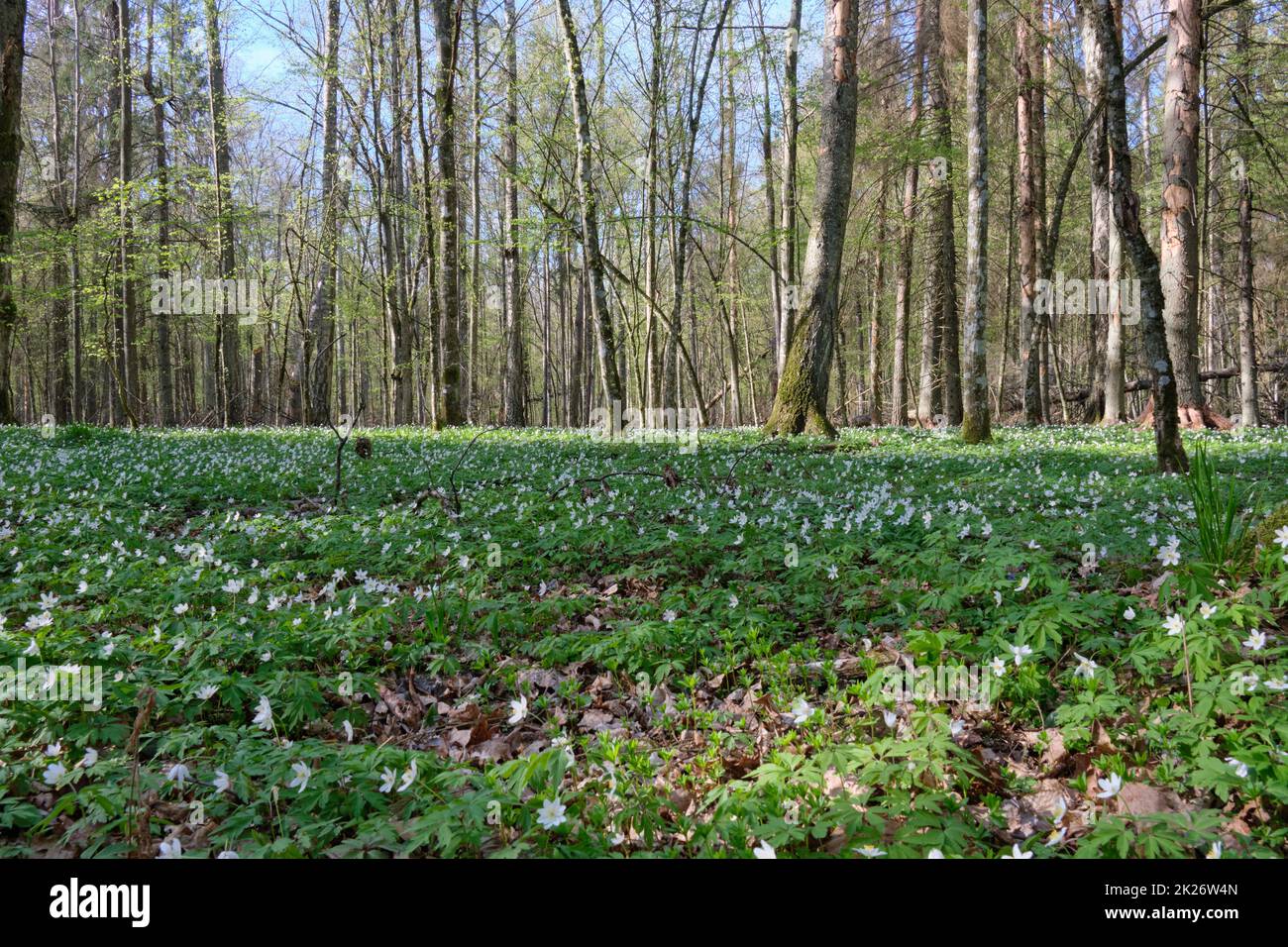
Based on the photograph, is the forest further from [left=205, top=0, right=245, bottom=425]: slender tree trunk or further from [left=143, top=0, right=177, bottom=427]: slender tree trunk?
[left=143, top=0, right=177, bottom=427]: slender tree trunk

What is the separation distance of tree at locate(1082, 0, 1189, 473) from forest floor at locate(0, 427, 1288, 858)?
99 cm

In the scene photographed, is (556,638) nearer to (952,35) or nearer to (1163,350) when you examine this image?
(1163,350)

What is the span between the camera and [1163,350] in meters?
6.47

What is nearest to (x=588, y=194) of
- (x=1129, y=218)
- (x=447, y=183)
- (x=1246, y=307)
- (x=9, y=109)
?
(x=447, y=183)

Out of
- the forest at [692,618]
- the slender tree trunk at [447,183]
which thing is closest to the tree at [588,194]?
the forest at [692,618]

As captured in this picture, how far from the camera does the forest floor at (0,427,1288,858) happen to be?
229cm

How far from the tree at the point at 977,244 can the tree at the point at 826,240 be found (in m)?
2.09

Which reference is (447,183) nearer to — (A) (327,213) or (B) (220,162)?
(A) (327,213)

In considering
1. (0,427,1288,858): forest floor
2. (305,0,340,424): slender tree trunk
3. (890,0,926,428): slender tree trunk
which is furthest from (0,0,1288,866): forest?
(305,0,340,424): slender tree trunk

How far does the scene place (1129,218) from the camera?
21.1ft

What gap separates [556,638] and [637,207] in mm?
28263

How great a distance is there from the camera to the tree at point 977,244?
11.6m

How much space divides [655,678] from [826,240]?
31.6ft

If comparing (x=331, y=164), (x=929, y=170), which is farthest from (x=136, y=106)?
(x=929, y=170)
